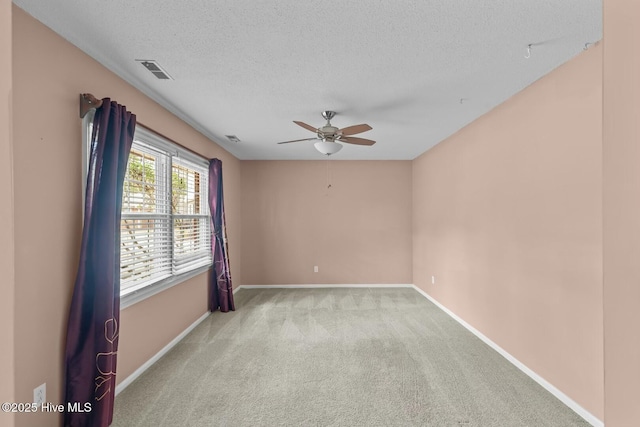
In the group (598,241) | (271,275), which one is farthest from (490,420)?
(271,275)

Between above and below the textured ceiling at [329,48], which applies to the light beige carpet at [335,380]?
below

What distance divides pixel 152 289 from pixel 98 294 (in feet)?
2.72

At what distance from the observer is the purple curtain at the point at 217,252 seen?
4066mm

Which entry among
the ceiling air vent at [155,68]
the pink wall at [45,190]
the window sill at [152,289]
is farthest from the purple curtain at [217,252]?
the pink wall at [45,190]

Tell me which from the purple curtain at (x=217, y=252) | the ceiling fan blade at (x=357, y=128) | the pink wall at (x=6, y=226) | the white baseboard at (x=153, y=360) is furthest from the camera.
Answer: the purple curtain at (x=217, y=252)

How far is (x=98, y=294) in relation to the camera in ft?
6.16

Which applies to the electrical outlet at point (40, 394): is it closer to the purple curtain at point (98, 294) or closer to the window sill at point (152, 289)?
the purple curtain at point (98, 294)

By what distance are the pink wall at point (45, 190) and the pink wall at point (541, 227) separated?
11.1ft

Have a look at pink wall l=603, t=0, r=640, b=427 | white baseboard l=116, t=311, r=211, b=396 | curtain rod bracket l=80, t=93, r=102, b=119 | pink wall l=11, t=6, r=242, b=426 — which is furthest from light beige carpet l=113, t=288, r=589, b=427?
curtain rod bracket l=80, t=93, r=102, b=119

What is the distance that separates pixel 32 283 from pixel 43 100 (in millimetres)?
1044

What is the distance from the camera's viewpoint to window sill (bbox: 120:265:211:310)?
2328 mm

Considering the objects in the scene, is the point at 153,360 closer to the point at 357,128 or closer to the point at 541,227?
the point at 357,128

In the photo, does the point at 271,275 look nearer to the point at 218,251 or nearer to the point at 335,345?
the point at 218,251

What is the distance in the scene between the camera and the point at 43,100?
1.66 meters
